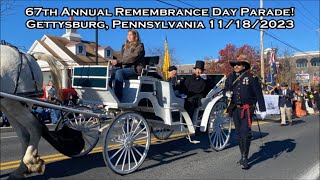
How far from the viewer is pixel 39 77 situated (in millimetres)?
5688

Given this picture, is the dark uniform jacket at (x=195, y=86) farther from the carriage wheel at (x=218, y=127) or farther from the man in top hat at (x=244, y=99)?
the man in top hat at (x=244, y=99)

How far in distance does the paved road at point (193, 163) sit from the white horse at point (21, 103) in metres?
0.54

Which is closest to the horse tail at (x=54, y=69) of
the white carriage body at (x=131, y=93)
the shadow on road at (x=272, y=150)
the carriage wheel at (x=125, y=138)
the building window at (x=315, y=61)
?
the white carriage body at (x=131, y=93)

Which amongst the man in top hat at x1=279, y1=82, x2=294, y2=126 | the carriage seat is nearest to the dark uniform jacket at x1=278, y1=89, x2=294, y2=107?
the man in top hat at x1=279, y1=82, x2=294, y2=126

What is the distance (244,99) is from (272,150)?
7.93 ft

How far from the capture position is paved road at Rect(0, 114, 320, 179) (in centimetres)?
618

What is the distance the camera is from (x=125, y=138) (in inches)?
246

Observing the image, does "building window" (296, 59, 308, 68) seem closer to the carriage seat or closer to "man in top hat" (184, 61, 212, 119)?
"man in top hat" (184, 61, 212, 119)

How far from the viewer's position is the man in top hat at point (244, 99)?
7172 mm

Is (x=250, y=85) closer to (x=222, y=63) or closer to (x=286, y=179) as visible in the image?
(x=286, y=179)

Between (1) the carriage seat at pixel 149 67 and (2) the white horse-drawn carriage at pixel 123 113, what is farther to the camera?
(1) the carriage seat at pixel 149 67

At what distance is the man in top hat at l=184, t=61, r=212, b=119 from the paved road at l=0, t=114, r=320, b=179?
109cm

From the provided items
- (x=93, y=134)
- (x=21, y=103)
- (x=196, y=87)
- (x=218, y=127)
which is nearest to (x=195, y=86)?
(x=196, y=87)

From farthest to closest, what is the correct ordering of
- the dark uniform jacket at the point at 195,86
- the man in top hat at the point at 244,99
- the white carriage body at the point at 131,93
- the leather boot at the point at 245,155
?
the dark uniform jacket at the point at 195,86 → the man in top hat at the point at 244,99 → the leather boot at the point at 245,155 → the white carriage body at the point at 131,93
